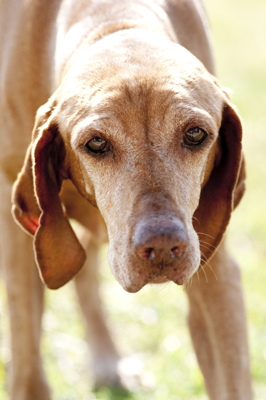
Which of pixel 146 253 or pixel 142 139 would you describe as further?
pixel 142 139

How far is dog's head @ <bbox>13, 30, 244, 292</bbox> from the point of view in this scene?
2.75 metres

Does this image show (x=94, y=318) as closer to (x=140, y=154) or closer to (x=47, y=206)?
(x=47, y=206)

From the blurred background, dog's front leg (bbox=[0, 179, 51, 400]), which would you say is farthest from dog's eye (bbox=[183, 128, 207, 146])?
dog's front leg (bbox=[0, 179, 51, 400])

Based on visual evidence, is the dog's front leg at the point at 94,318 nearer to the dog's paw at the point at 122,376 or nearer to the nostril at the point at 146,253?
the dog's paw at the point at 122,376

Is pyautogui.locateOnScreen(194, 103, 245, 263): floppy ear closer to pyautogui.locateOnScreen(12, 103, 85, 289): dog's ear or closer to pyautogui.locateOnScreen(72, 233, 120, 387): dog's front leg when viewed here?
pyautogui.locateOnScreen(12, 103, 85, 289): dog's ear

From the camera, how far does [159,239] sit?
8.52 ft

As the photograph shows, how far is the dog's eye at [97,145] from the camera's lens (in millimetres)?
2906

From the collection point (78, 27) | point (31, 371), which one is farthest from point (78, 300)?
point (78, 27)

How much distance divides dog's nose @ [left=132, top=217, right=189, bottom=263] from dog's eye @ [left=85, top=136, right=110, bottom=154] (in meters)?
0.43

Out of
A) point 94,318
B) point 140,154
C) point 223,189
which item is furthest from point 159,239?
point 94,318

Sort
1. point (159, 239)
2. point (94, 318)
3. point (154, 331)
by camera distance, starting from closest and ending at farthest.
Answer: point (159, 239)
point (94, 318)
point (154, 331)

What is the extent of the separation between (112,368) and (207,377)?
3.70 ft

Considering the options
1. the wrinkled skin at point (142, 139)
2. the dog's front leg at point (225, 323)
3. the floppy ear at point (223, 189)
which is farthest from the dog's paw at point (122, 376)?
the wrinkled skin at point (142, 139)

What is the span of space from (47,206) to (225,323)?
1.09 meters
